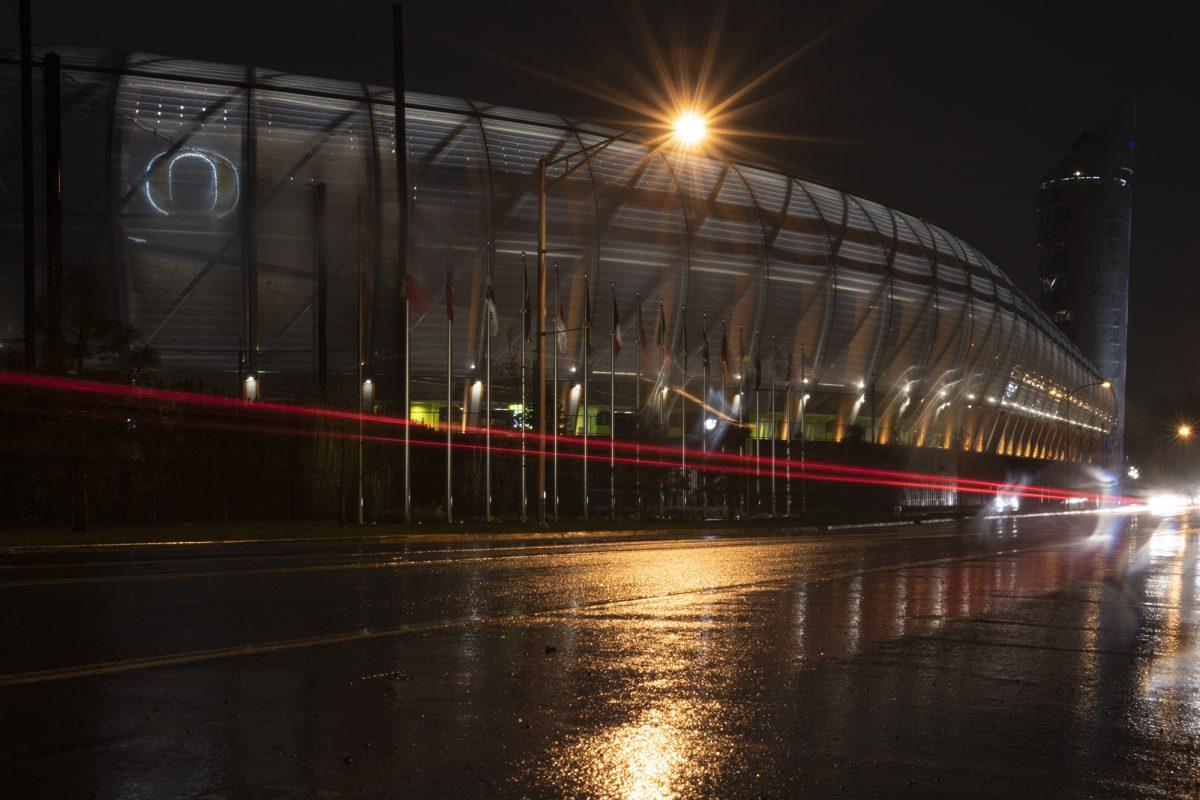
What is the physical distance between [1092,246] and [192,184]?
15952 cm

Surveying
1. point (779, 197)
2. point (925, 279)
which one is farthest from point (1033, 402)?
point (779, 197)

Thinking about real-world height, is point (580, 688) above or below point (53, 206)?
below

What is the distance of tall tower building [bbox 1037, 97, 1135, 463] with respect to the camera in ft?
598

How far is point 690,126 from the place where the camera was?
2966 centimetres

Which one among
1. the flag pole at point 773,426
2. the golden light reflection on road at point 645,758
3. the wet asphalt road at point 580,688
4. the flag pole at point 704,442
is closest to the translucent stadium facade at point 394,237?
the flag pole at point 773,426

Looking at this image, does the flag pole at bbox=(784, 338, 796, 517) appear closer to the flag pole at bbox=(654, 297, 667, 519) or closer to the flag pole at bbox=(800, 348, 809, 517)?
the flag pole at bbox=(800, 348, 809, 517)

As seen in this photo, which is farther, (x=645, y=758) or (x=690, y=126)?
(x=690, y=126)

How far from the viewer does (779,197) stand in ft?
234

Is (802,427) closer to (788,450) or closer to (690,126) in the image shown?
(788,450)

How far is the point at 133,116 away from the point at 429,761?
2031 inches

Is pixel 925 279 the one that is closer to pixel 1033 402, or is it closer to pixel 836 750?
pixel 1033 402

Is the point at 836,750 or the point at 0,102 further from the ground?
the point at 0,102

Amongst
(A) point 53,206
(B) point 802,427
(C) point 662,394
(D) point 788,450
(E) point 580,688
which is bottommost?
(E) point 580,688

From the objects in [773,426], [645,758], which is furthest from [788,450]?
[645,758]
